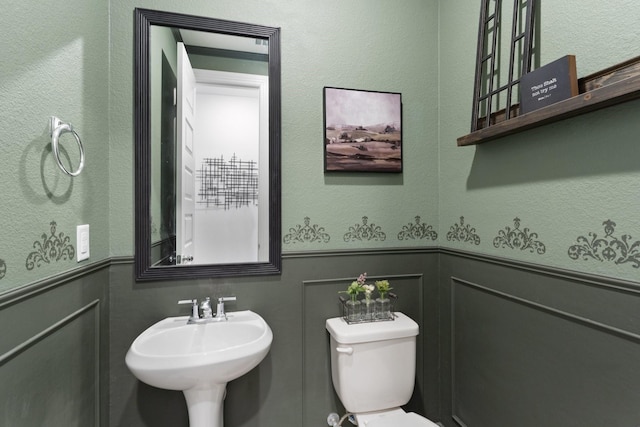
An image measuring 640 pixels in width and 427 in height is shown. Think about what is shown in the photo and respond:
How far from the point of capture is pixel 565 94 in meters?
1.00

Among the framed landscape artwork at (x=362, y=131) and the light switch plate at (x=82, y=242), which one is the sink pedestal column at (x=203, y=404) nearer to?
the light switch plate at (x=82, y=242)

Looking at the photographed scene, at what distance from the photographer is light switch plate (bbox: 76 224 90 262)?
1.15 m

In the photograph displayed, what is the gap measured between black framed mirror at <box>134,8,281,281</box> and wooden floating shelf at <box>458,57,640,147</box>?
103cm

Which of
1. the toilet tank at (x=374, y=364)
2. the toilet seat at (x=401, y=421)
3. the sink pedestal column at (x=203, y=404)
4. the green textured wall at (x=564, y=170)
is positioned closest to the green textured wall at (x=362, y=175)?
the green textured wall at (x=564, y=170)

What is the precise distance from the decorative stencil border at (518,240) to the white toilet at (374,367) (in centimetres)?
55

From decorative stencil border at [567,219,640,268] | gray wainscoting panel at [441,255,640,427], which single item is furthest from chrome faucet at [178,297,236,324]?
decorative stencil border at [567,219,640,268]

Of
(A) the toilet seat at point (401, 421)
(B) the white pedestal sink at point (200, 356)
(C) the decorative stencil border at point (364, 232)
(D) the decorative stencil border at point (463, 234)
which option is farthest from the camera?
(C) the decorative stencil border at point (364, 232)

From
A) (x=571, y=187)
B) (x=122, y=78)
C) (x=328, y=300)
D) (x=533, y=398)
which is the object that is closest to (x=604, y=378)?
(x=533, y=398)

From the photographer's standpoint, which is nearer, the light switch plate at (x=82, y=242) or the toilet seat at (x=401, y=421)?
the light switch plate at (x=82, y=242)

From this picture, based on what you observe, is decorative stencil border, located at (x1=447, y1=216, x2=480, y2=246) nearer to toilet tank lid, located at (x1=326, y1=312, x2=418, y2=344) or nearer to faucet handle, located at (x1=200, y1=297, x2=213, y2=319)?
toilet tank lid, located at (x1=326, y1=312, x2=418, y2=344)

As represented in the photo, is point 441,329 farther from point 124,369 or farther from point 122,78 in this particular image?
point 122,78

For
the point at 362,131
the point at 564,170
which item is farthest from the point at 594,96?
the point at 362,131

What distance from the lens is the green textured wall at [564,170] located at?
92 centimetres

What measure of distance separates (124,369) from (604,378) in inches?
70.5
